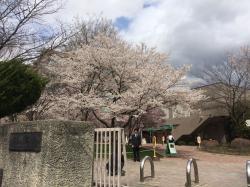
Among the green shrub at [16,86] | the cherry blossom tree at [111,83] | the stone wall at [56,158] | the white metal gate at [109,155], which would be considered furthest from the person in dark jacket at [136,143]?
the stone wall at [56,158]

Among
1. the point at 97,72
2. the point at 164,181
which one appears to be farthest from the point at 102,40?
the point at 164,181

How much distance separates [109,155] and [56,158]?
56.4 inches

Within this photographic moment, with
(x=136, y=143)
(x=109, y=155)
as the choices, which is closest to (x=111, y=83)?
(x=136, y=143)

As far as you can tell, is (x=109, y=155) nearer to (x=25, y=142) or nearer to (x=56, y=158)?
(x=56, y=158)

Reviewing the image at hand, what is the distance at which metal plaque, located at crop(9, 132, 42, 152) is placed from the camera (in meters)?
8.41

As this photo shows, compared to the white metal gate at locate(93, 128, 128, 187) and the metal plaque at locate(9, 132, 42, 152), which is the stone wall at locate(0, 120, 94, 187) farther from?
the white metal gate at locate(93, 128, 128, 187)

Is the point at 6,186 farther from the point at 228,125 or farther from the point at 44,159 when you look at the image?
the point at 228,125

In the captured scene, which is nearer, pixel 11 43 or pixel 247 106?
pixel 11 43

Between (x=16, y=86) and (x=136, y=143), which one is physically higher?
(x=16, y=86)

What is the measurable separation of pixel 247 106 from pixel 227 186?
26.9 metres

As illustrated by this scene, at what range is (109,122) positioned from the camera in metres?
26.0

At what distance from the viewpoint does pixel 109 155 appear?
9180mm

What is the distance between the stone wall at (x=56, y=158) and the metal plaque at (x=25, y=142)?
9 cm

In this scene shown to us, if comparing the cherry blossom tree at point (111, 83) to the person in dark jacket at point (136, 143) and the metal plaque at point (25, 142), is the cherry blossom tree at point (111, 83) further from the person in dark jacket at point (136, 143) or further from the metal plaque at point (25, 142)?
the metal plaque at point (25, 142)
